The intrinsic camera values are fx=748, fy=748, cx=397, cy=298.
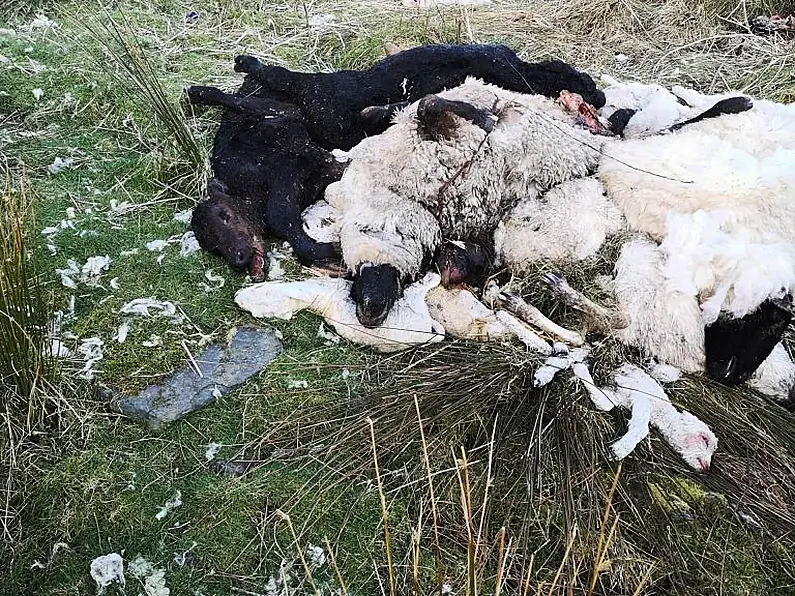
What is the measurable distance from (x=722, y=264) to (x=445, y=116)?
1.40 metres

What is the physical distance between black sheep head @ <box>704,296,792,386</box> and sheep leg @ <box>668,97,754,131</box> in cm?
124

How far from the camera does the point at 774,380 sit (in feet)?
10.3

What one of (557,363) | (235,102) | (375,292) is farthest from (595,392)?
(235,102)

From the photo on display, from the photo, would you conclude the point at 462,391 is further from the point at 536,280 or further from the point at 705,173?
the point at 705,173

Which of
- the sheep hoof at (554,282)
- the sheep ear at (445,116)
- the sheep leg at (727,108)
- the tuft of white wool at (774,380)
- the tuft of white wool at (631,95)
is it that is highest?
the sheep ear at (445,116)

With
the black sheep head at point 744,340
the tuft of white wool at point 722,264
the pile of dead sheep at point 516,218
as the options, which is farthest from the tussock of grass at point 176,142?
the black sheep head at point 744,340

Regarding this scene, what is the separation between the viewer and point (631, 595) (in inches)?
93.1

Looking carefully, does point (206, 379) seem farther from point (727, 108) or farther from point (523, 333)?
point (727, 108)

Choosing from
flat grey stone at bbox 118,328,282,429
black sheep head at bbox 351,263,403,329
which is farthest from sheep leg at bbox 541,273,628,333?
flat grey stone at bbox 118,328,282,429

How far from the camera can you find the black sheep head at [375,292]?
10.5ft

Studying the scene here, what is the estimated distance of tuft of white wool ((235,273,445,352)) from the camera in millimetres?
3207

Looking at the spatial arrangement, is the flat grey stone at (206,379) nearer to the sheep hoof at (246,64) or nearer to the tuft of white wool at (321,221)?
the tuft of white wool at (321,221)

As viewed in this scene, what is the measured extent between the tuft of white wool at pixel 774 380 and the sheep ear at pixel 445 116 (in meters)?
1.62

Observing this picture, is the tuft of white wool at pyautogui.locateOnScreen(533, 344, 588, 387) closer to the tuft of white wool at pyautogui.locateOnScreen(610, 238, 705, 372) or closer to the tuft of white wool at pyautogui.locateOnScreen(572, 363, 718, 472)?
the tuft of white wool at pyautogui.locateOnScreen(572, 363, 718, 472)
